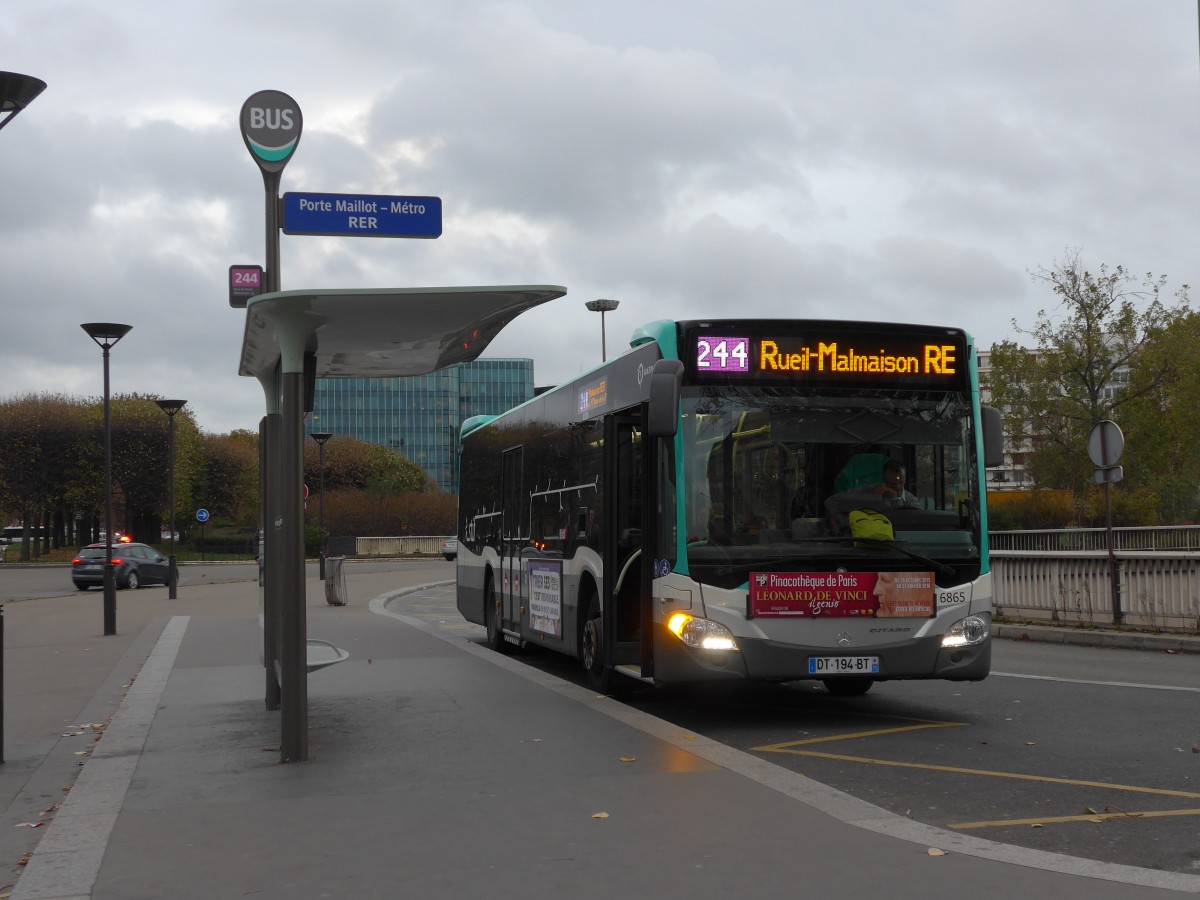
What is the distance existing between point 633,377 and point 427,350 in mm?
2055

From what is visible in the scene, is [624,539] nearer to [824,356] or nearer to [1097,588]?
[824,356]

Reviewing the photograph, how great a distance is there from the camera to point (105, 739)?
9.25 meters

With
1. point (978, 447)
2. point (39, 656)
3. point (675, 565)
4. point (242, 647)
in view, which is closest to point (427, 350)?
point (675, 565)

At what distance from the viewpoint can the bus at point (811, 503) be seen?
9.67 meters

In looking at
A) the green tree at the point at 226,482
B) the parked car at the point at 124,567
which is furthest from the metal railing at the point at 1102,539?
the green tree at the point at 226,482

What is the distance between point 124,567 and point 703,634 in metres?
34.1

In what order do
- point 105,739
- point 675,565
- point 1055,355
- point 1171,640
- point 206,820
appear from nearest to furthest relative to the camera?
1. point 206,820
2. point 105,739
3. point 675,565
4. point 1171,640
5. point 1055,355

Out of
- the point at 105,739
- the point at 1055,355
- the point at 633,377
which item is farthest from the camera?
the point at 1055,355

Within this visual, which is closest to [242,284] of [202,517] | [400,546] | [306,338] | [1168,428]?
[306,338]

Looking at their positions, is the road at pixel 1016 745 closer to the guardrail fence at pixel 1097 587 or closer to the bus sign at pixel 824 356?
the guardrail fence at pixel 1097 587

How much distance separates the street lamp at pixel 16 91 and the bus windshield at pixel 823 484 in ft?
16.0

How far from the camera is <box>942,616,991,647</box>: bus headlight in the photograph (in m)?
9.88

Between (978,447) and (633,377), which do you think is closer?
(978,447)

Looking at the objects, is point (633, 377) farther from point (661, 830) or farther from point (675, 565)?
point (661, 830)
